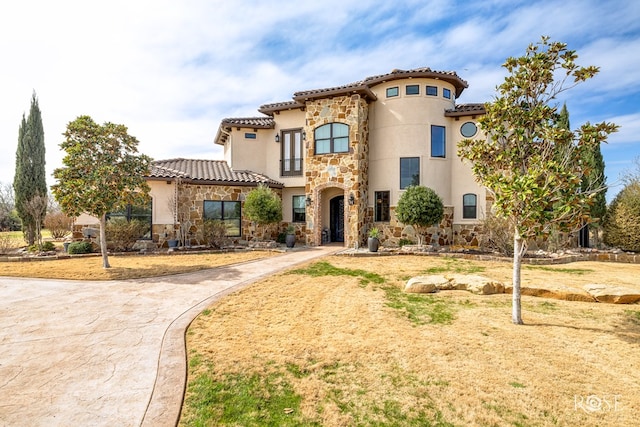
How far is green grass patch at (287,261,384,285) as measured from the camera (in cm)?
990

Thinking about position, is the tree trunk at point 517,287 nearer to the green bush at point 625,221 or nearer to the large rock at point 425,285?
the large rock at point 425,285

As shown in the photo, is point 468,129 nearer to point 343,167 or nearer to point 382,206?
point 382,206

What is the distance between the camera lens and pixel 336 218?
66.3 ft

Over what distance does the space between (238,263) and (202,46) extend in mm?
8485

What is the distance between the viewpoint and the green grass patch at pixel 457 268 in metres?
10.9

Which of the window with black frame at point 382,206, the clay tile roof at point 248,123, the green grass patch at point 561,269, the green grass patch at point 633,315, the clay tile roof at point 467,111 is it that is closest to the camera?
the green grass patch at point 633,315

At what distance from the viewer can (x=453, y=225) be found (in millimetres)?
17703

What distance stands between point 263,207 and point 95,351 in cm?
1169

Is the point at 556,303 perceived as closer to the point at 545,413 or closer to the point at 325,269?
the point at 545,413

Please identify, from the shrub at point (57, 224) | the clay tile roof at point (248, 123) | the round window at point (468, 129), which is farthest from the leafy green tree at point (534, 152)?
the shrub at point (57, 224)

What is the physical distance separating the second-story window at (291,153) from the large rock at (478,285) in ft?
41.4

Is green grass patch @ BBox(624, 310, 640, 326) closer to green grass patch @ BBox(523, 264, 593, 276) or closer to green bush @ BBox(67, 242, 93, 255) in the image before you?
green grass patch @ BBox(523, 264, 593, 276)

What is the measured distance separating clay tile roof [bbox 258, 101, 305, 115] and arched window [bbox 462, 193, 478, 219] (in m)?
10.5

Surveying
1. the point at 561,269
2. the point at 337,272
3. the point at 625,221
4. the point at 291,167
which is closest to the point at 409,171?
the point at 291,167
